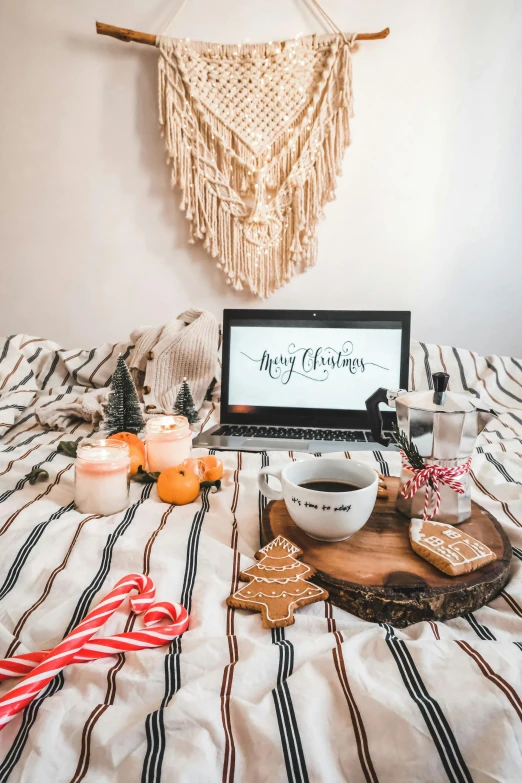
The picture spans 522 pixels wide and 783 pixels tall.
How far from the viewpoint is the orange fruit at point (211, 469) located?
787 mm

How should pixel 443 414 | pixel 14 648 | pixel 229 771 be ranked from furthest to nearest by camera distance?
pixel 443 414 < pixel 14 648 < pixel 229 771

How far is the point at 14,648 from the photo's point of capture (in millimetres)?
434

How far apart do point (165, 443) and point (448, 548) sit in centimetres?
47

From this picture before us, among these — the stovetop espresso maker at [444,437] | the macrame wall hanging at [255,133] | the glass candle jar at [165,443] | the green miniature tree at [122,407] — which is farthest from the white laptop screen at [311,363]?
the macrame wall hanging at [255,133]

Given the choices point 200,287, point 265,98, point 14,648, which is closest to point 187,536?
point 14,648

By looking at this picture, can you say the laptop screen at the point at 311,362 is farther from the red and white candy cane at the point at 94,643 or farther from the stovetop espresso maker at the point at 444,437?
the red and white candy cane at the point at 94,643

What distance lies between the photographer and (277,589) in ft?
1.61

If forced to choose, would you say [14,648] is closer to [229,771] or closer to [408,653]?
[229,771]

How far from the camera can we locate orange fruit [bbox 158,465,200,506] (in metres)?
0.72

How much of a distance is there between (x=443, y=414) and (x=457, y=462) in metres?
0.07

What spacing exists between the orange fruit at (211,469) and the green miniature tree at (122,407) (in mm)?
286

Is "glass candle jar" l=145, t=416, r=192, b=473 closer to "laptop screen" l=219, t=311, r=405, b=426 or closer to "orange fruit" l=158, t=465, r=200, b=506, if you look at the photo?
"orange fruit" l=158, t=465, r=200, b=506

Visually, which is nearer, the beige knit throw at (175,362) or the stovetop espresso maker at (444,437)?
the stovetop espresso maker at (444,437)

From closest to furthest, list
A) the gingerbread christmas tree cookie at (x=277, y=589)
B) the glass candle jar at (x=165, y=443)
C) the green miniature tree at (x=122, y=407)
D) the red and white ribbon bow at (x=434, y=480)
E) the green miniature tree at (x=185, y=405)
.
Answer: the gingerbread christmas tree cookie at (x=277, y=589) < the red and white ribbon bow at (x=434, y=480) < the glass candle jar at (x=165, y=443) < the green miniature tree at (x=122, y=407) < the green miniature tree at (x=185, y=405)
